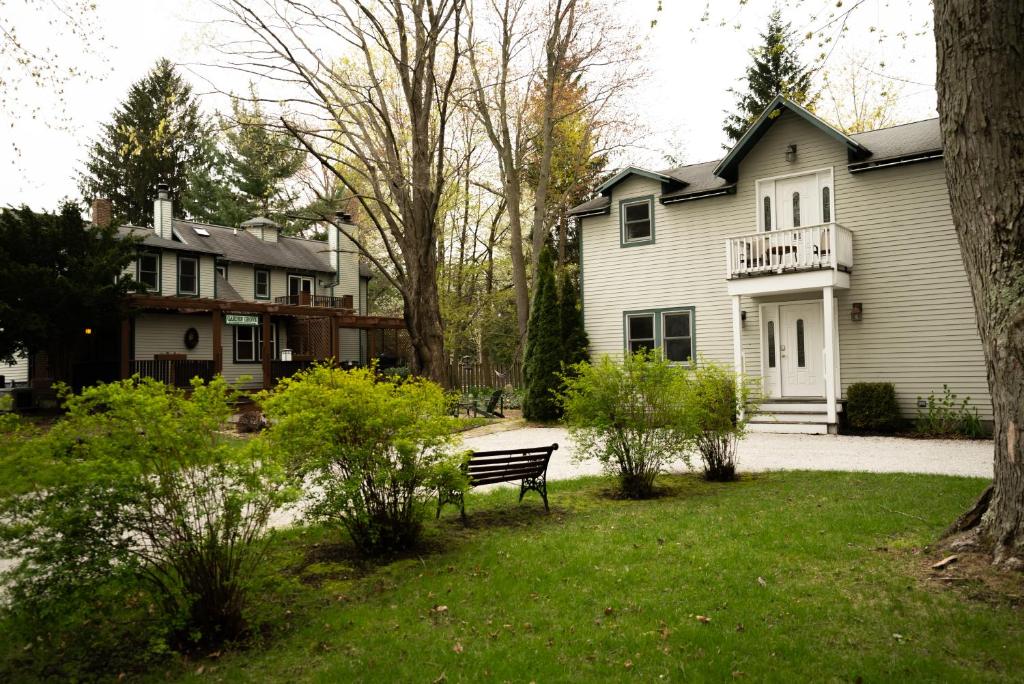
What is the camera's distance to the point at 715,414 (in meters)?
9.09

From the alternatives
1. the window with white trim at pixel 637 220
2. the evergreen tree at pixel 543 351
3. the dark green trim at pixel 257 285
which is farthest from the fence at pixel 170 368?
the window with white trim at pixel 637 220

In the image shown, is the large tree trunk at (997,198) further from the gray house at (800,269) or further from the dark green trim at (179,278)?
the dark green trim at (179,278)

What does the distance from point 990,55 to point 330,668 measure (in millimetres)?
6279

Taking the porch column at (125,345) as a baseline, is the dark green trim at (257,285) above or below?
above

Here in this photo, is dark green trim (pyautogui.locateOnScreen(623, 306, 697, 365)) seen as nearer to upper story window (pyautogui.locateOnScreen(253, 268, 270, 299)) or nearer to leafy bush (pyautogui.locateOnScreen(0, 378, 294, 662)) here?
leafy bush (pyautogui.locateOnScreen(0, 378, 294, 662))

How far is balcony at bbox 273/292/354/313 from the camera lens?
2804 centimetres

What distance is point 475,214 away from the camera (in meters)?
34.7

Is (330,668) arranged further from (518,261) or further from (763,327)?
(518,261)

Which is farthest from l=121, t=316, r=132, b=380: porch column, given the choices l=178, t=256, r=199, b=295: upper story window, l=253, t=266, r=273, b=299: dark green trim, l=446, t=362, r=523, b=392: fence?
l=446, t=362, r=523, b=392: fence

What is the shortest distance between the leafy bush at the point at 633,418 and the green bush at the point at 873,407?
25.6ft

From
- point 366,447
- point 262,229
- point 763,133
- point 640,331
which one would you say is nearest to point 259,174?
point 262,229

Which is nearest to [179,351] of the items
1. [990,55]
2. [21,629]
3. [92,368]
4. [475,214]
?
[92,368]

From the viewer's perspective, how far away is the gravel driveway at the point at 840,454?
10105 mm

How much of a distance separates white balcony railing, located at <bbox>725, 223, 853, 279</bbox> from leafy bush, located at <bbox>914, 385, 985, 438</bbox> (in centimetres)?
341
